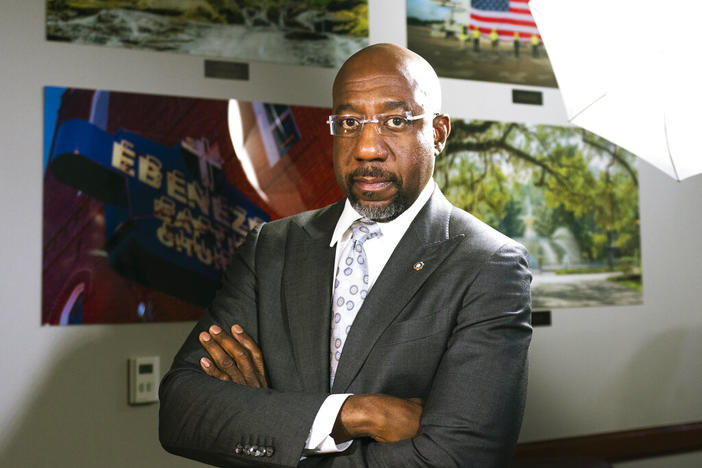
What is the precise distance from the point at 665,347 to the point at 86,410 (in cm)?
278

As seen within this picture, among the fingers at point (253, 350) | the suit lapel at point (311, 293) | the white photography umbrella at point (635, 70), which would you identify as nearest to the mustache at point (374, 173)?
the suit lapel at point (311, 293)

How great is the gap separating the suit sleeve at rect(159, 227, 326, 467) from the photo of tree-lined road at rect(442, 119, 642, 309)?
170 cm

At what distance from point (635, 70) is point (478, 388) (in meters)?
1.06

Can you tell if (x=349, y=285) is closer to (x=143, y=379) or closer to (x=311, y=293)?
(x=311, y=293)

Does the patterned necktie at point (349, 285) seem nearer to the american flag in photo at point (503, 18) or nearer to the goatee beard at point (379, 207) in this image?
the goatee beard at point (379, 207)

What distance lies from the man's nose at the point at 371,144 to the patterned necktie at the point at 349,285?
8.1 inches

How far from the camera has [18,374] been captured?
7.79 ft

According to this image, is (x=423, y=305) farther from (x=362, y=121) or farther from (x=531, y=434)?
(x=531, y=434)

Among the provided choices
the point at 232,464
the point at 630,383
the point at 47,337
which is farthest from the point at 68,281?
the point at 630,383

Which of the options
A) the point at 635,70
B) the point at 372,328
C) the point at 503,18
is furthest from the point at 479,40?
the point at 372,328

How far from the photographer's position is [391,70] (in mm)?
1813

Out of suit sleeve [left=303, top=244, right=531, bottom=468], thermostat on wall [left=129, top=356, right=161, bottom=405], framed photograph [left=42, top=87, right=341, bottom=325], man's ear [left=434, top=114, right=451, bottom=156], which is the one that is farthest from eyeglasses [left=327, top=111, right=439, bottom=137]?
thermostat on wall [left=129, top=356, right=161, bottom=405]

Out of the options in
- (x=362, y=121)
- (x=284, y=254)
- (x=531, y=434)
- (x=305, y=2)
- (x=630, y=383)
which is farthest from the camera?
(x=630, y=383)

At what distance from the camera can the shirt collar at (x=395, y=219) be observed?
1.89 metres
